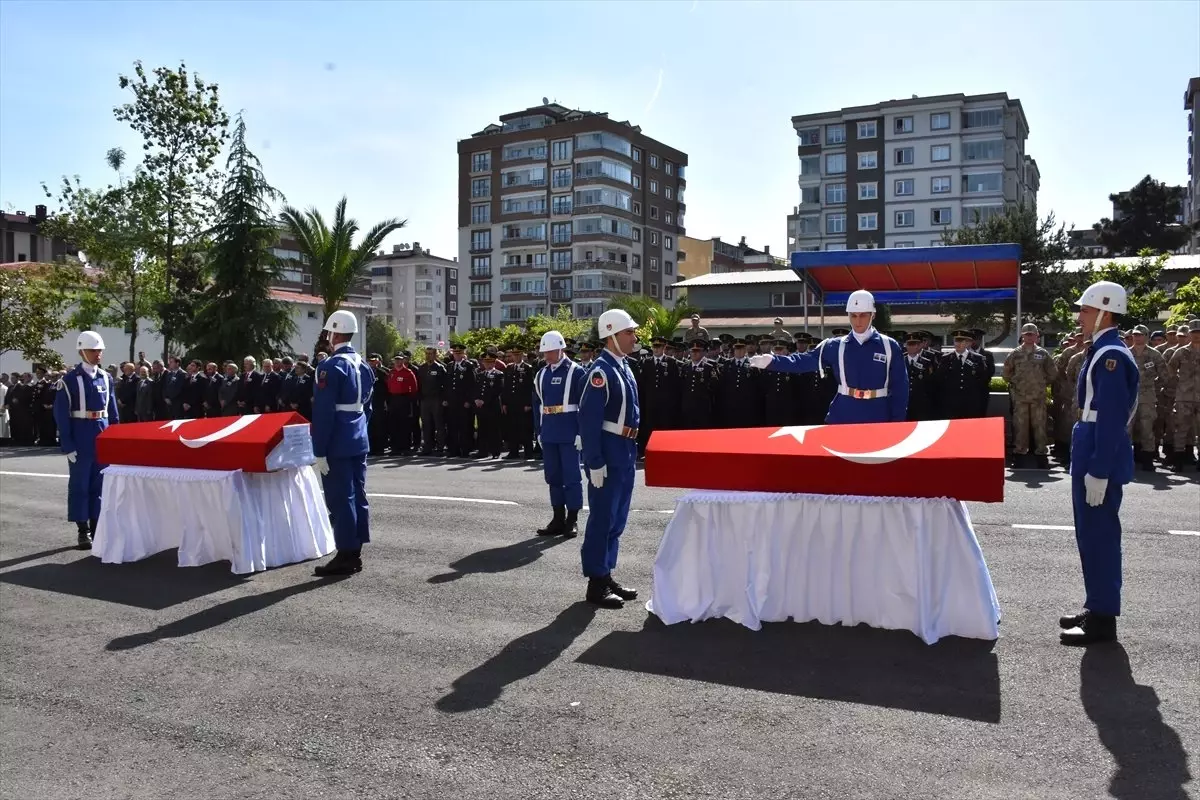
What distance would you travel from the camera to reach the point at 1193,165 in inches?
2667

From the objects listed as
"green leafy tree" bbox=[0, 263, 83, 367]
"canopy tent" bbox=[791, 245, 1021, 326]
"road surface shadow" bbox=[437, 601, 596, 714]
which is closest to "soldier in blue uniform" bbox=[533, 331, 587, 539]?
"road surface shadow" bbox=[437, 601, 596, 714]

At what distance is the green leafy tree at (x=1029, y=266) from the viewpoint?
39.1m

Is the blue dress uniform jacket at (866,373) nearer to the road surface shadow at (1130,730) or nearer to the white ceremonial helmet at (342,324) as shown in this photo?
the road surface shadow at (1130,730)

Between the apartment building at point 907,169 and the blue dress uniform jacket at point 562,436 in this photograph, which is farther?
the apartment building at point 907,169

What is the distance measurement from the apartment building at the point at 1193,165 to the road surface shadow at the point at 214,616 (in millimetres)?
70624

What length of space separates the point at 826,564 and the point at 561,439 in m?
3.92

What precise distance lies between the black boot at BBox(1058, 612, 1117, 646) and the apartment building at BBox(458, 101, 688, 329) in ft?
257

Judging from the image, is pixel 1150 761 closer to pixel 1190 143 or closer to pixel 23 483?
pixel 23 483

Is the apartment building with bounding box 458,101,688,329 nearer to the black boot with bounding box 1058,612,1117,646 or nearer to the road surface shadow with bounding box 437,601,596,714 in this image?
the road surface shadow with bounding box 437,601,596,714

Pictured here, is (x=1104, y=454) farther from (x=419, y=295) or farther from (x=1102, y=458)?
(x=419, y=295)

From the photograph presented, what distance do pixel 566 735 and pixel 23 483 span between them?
13.3m

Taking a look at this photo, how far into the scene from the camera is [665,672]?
17.1ft

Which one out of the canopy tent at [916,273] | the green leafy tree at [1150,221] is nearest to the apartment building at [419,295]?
the green leafy tree at [1150,221]

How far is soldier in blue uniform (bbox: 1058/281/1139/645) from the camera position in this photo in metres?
5.50
